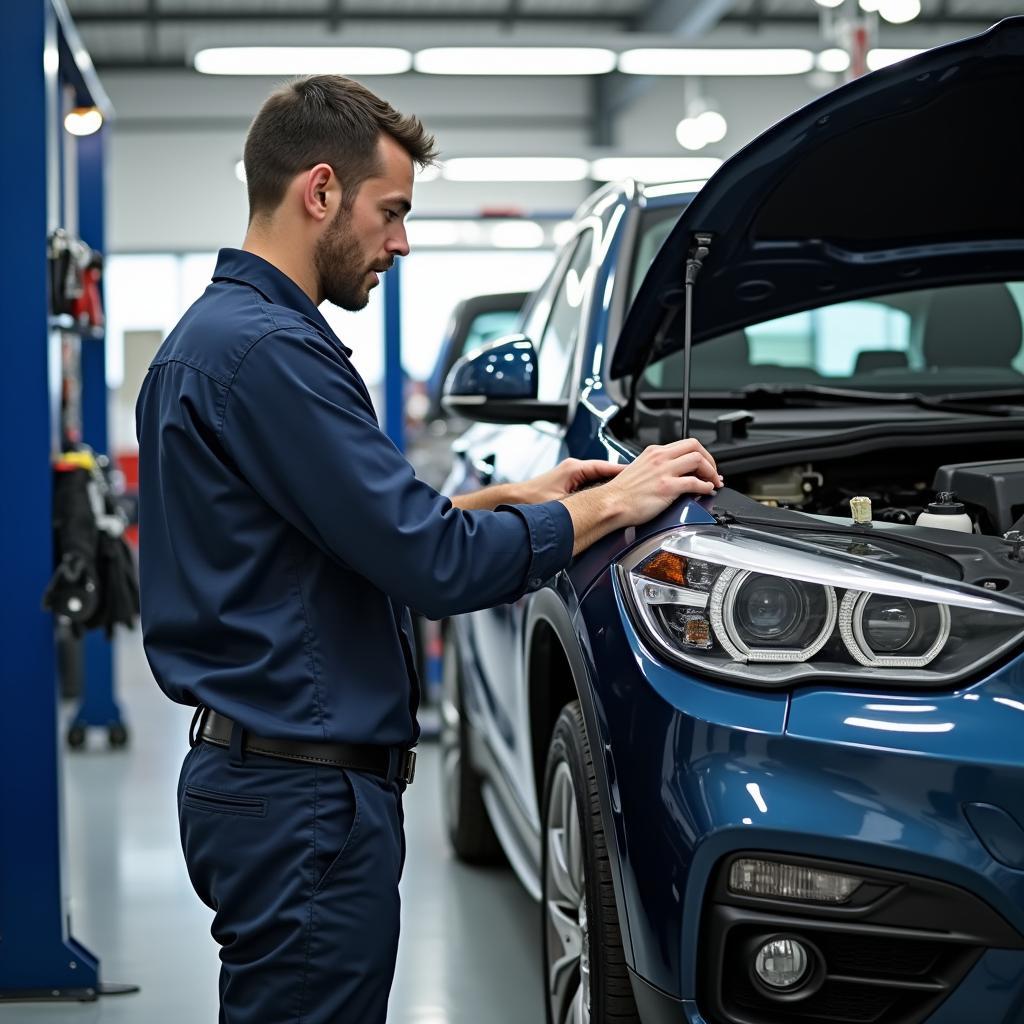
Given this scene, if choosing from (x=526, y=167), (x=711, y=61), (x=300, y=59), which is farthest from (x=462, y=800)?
(x=526, y=167)

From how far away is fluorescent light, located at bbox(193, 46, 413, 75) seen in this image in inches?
246

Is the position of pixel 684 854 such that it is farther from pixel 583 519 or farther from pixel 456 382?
pixel 456 382

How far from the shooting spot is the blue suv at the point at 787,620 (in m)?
1.60

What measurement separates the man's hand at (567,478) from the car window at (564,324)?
785mm

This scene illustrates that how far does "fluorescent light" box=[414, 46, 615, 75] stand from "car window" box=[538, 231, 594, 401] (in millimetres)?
3405

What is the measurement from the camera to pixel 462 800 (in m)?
3.86

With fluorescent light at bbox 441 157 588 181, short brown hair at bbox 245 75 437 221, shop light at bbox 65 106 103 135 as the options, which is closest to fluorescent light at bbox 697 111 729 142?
fluorescent light at bbox 441 157 588 181

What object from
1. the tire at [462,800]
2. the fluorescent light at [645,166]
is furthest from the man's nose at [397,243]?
the fluorescent light at [645,166]

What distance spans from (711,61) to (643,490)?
571 centimetres

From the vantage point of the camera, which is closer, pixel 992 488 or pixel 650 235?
pixel 992 488

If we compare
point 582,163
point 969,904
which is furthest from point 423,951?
point 582,163

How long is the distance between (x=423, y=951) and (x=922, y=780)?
6.52ft

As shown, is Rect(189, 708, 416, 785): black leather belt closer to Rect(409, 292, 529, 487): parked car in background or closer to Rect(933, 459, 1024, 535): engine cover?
Rect(933, 459, 1024, 535): engine cover

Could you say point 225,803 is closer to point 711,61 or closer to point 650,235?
point 650,235
